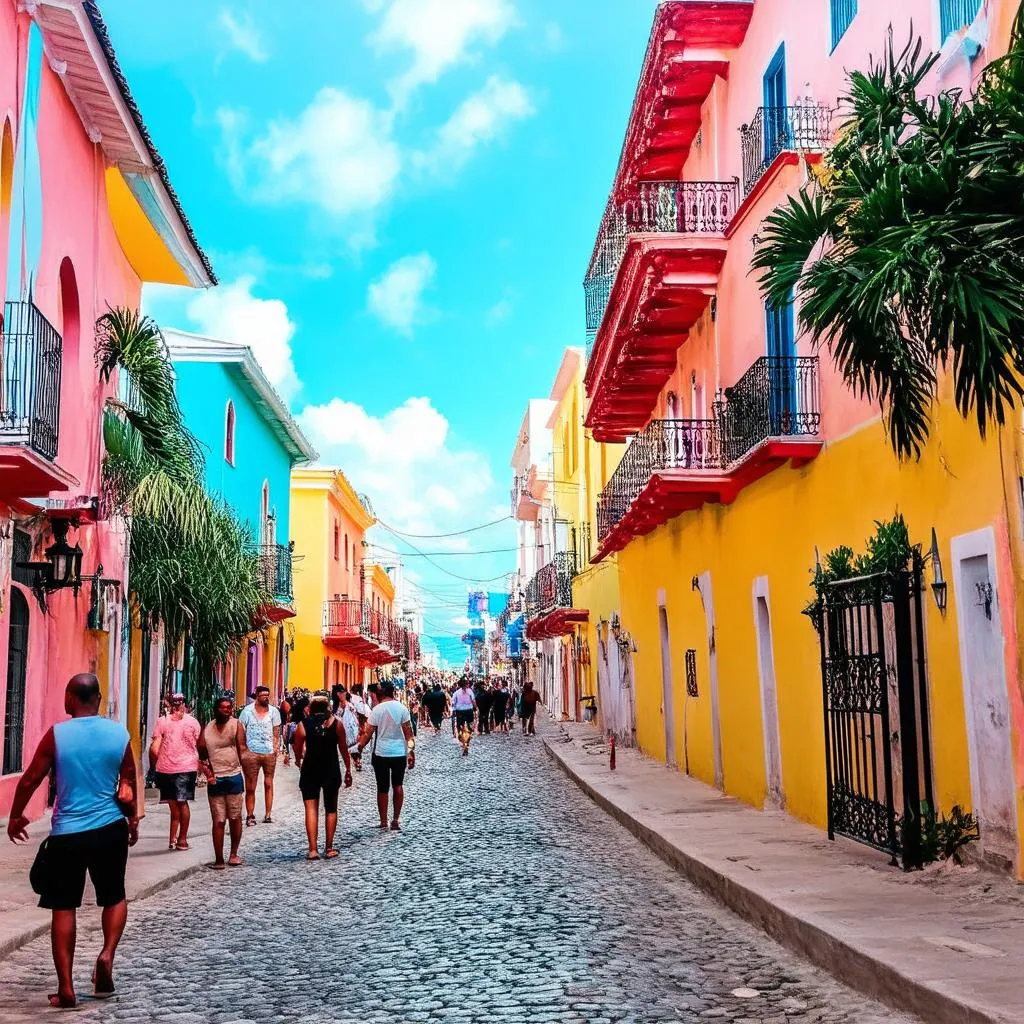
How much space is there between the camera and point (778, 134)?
14.2 metres

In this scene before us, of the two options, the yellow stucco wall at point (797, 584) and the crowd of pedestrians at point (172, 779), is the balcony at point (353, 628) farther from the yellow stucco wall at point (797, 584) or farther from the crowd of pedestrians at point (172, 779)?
the yellow stucco wall at point (797, 584)

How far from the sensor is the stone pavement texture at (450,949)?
6367 mm

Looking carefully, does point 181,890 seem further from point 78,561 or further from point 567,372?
point 567,372

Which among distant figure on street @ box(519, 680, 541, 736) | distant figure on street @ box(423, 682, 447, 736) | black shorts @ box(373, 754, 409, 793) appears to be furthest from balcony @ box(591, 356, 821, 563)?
distant figure on street @ box(423, 682, 447, 736)

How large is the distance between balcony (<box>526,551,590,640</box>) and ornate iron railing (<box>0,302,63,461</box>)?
25.0 metres

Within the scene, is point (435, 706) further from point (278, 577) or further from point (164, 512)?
point (164, 512)

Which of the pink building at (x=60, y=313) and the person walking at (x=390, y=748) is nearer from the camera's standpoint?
the pink building at (x=60, y=313)

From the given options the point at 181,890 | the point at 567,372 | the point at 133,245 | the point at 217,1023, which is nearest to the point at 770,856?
→ the point at 181,890

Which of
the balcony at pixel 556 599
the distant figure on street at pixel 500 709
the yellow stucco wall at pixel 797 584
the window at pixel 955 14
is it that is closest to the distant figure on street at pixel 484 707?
the distant figure on street at pixel 500 709

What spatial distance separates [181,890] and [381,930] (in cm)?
280

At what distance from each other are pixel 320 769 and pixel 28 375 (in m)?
4.51

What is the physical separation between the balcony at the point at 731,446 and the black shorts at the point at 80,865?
7736mm

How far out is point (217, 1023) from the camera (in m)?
6.21

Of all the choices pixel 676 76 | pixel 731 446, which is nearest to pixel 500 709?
pixel 676 76
